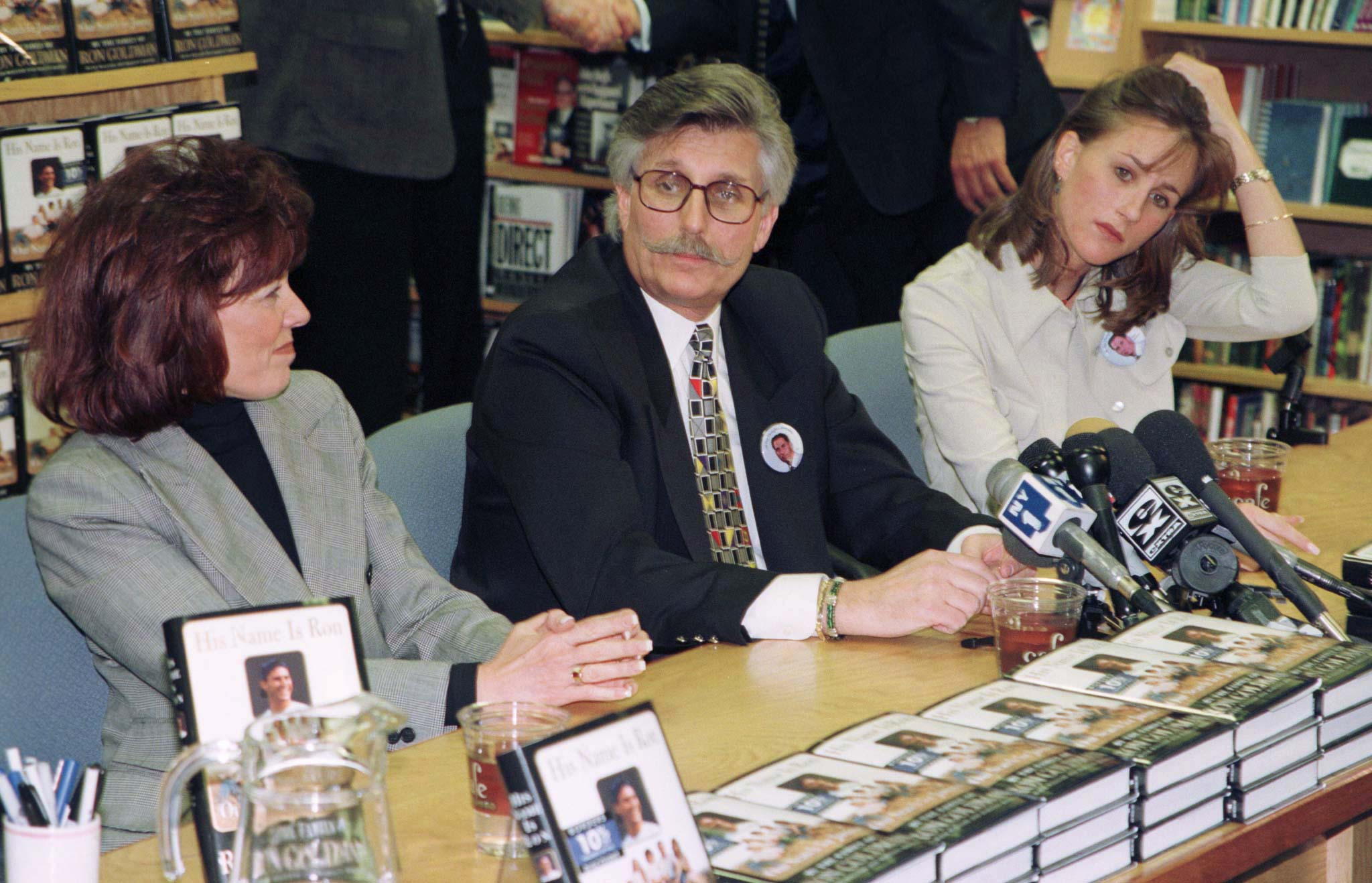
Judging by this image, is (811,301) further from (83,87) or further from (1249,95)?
(1249,95)

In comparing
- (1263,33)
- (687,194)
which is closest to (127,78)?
(687,194)

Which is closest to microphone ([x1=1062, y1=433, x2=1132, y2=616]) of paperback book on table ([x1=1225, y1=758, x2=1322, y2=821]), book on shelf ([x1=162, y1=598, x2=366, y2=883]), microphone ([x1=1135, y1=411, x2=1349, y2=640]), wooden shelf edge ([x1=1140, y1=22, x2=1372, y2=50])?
microphone ([x1=1135, y1=411, x2=1349, y2=640])

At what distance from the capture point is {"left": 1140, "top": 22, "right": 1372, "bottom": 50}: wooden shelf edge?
4.11m

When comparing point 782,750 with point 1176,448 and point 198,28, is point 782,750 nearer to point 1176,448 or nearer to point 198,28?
point 1176,448

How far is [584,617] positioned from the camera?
2008 millimetres

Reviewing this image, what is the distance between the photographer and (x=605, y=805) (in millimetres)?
1077

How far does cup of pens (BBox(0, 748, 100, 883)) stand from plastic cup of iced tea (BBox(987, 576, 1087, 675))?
938 mm

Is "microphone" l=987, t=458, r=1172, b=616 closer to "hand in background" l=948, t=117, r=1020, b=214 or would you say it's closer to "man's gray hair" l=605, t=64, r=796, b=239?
"man's gray hair" l=605, t=64, r=796, b=239

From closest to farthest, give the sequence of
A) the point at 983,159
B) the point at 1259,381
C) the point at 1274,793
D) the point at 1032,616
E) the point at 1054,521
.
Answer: the point at 1274,793, the point at 1054,521, the point at 1032,616, the point at 983,159, the point at 1259,381

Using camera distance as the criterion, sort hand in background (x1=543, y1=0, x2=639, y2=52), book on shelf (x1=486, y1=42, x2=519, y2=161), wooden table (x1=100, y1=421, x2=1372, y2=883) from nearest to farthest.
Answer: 1. wooden table (x1=100, y1=421, x2=1372, y2=883)
2. hand in background (x1=543, y1=0, x2=639, y2=52)
3. book on shelf (x1=486, y1=42, x2=519, y2=161)

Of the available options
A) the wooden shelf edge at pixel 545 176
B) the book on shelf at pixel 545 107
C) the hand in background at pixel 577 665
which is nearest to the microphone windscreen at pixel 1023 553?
the hand in background at pixel 577 665

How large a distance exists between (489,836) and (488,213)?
3.94m

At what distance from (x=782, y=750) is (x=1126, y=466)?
1.65 ft

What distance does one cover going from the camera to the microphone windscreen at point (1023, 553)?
1673 millimetres
